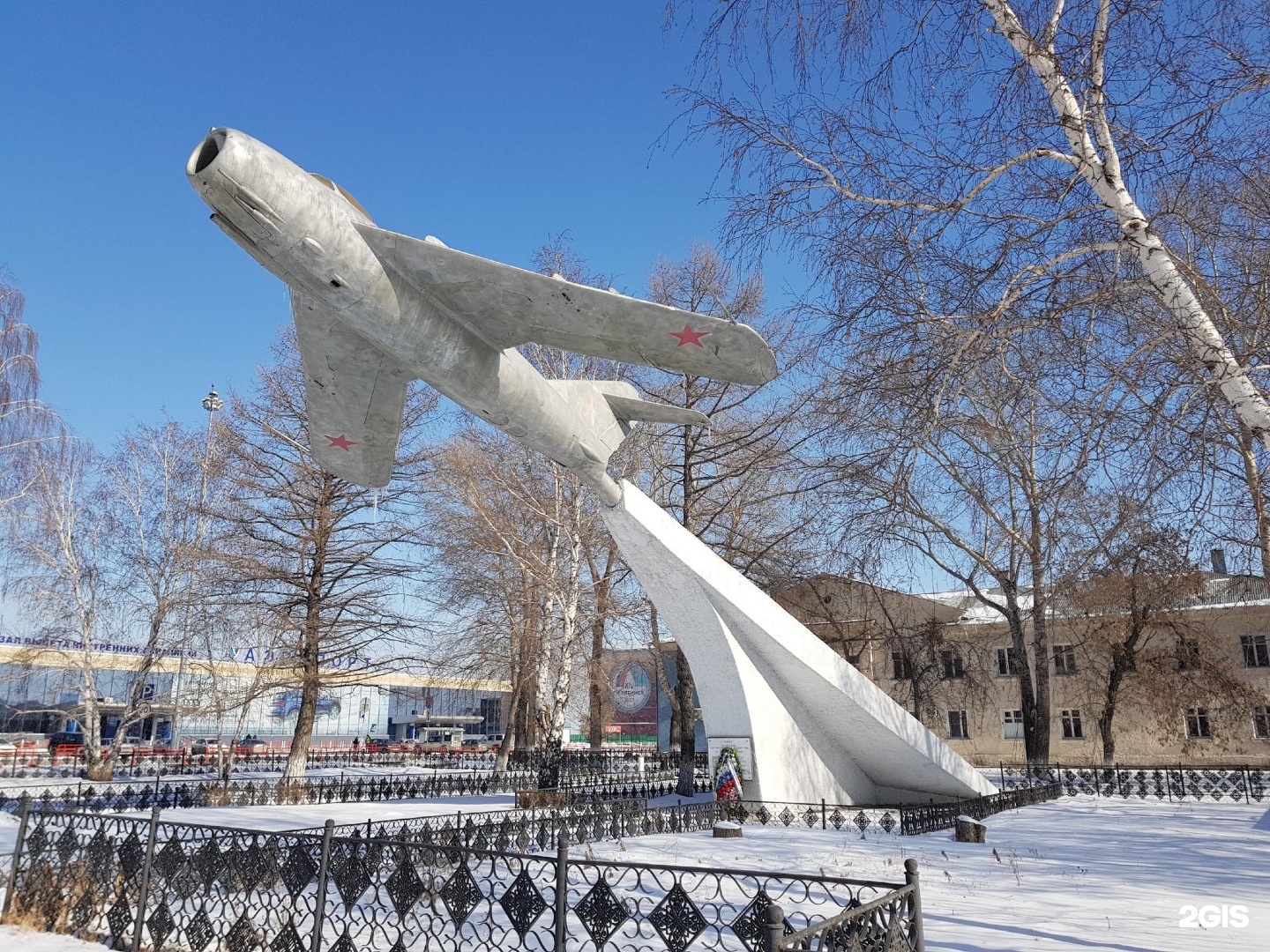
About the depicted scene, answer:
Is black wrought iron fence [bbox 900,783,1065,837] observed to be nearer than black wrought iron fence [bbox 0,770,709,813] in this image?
Yes

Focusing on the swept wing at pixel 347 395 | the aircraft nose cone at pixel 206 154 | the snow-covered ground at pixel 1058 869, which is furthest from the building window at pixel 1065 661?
the aircraft nose cone at pixel 206 154

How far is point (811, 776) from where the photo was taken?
44.3ft

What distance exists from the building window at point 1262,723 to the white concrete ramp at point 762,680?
62.9 feet

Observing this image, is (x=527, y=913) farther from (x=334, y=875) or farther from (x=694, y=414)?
(x=694, y=414)

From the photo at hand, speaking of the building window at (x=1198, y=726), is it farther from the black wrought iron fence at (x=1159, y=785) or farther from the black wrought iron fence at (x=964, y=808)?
the black wrought iron fence at (x=964, y=808)

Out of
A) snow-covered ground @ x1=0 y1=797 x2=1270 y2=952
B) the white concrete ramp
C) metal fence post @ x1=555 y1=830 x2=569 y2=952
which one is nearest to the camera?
metal fence post @ x1=555 y1=830 x2=569 y2=952

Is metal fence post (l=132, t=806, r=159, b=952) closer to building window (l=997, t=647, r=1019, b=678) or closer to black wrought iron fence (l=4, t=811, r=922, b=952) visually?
black wrought iron fence (l=4, t=811, r=922, b=952)

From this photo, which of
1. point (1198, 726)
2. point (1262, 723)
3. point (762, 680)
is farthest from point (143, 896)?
point (1262, 723)

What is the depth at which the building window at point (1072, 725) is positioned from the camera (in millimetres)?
29328

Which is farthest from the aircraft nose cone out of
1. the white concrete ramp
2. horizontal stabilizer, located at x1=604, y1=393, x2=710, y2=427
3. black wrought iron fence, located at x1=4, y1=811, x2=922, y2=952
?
the white concrete ramp

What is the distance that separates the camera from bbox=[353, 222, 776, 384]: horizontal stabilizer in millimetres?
6602

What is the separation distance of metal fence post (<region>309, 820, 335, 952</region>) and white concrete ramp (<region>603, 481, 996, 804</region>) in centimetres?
661

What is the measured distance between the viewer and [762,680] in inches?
514

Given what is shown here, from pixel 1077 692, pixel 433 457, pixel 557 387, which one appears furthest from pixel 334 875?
pixel 1077 692
